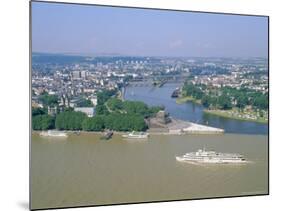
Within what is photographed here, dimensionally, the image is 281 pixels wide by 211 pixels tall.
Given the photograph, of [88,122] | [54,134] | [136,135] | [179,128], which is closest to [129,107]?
[136,135]

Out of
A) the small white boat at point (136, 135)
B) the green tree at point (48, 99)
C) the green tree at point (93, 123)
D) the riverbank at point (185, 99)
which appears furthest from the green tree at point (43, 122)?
the riverbank at point (185, 99)

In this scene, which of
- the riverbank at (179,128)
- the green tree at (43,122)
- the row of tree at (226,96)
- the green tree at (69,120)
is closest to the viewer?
the green tree at (43,122)

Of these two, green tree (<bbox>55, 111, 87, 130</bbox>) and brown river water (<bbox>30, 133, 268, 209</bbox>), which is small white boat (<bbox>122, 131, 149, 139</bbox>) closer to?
brown river water (<bbox>30, 133, 268, 209</bbox>)

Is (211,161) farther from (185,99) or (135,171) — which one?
(135,171)

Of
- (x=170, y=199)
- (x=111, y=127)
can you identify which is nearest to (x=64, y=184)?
(x=111, y=127)

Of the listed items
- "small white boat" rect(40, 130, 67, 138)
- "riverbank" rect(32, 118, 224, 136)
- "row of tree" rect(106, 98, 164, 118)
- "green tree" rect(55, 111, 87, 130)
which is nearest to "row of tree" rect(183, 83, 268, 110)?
"riverbank" rect(32, 118, 224, 136)

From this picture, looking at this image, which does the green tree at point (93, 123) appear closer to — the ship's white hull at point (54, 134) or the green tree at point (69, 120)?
the green tree at point (69, 120)

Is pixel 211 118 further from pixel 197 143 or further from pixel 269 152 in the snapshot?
pixel 269 152
